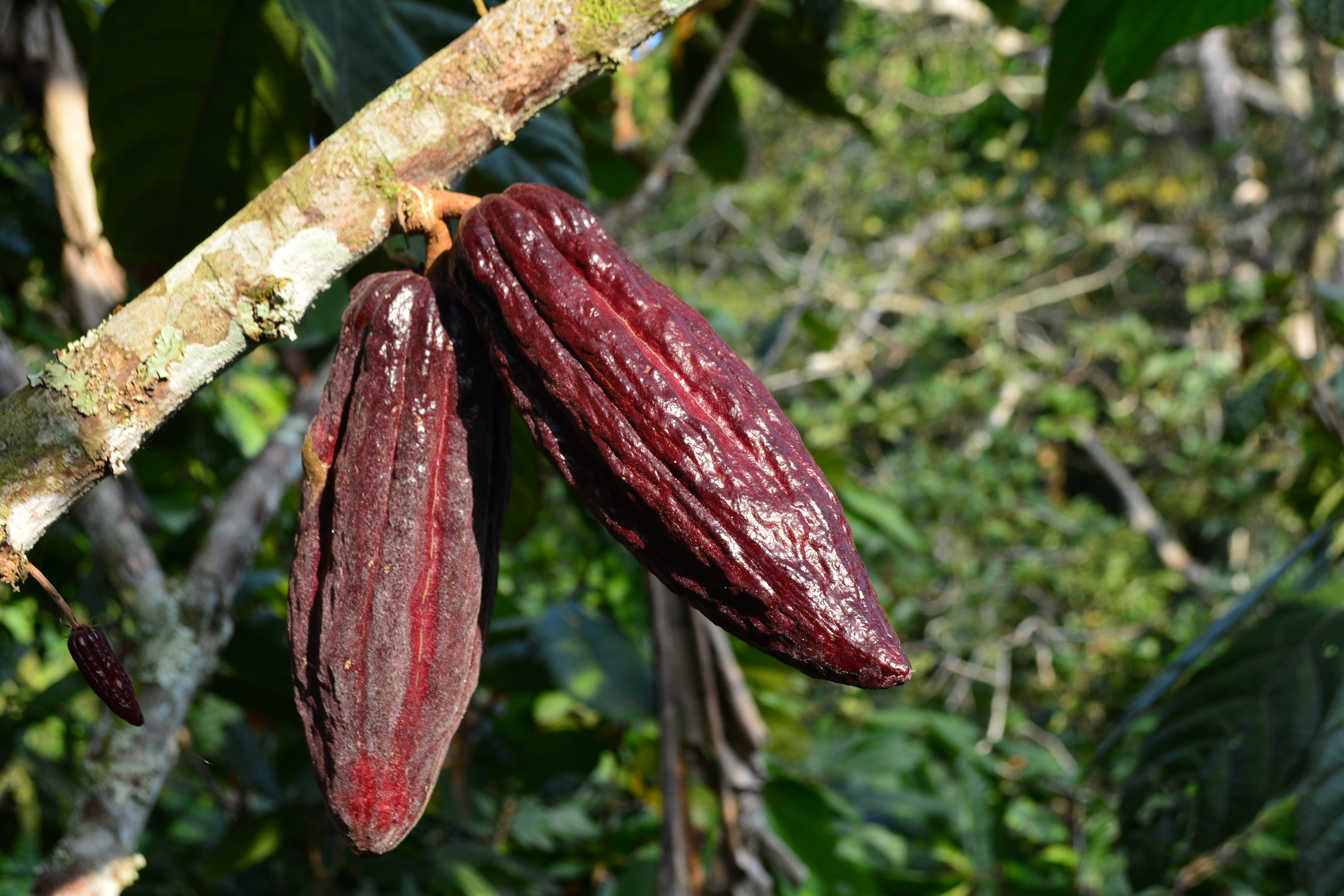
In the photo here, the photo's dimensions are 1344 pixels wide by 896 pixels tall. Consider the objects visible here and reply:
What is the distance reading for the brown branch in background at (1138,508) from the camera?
541 centimetres

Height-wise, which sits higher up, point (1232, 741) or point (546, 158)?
point (546, 158)

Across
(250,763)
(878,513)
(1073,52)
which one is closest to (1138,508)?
(878,513)

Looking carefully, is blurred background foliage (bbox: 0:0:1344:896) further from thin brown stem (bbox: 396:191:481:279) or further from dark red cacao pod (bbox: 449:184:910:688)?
dark red cacao pod (bbox: 449:184:910:688)

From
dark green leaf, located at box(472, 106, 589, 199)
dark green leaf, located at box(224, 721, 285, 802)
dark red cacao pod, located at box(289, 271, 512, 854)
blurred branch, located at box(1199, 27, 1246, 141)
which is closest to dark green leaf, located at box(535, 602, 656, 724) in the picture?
dark green leaf, located at box(224, 721, 285, 802)

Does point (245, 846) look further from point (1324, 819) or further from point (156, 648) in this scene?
point (1324, 819)

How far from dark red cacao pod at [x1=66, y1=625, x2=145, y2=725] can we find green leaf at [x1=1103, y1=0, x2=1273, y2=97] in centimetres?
125

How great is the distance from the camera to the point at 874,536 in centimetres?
236

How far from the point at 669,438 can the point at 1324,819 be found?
3.76 feet

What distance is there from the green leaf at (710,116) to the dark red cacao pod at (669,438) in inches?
64.6

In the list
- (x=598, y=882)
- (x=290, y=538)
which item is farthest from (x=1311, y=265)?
(x=290, y=538)

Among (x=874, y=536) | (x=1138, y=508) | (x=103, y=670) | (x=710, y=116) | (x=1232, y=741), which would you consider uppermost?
(x=103, y=670)

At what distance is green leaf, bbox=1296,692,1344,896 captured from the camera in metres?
1.24

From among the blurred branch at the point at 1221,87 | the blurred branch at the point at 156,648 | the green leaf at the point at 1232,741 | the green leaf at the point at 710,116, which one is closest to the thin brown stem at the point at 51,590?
the blurred branch at the point at 156,648

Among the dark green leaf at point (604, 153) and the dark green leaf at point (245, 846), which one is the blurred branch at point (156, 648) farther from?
the dark green leaf at point (604, 153)
